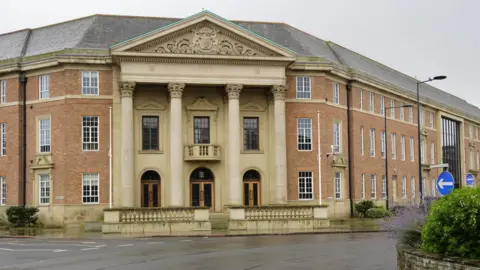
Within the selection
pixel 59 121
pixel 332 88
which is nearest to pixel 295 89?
pixel 332 88

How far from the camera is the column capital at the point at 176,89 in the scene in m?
47.8

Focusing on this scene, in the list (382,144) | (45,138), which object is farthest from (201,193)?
(382,144)

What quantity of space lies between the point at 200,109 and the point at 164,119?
8.82 feet

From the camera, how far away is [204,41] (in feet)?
159

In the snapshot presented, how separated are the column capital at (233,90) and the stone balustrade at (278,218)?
10.4 m

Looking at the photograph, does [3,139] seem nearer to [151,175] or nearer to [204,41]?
[151,175]

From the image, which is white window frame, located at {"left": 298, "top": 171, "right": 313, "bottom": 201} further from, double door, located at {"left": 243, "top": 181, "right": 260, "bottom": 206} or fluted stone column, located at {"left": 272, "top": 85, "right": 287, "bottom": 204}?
double door, located at {"left": 243, "top": 181, "right": 260, "bottom": 206}

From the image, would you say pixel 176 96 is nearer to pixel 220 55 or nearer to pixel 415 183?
pixel 220 55

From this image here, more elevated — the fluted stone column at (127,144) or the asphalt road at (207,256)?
the fluted stone column at (127,144)

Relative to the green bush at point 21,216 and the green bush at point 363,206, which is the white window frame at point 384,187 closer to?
the green bush at point 363,206

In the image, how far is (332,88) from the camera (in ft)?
181

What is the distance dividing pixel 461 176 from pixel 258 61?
46.5 m

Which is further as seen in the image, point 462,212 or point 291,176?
point 291,176

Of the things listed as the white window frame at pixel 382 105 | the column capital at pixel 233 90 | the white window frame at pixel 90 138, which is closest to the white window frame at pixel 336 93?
the white window frame at pixel 382 105
